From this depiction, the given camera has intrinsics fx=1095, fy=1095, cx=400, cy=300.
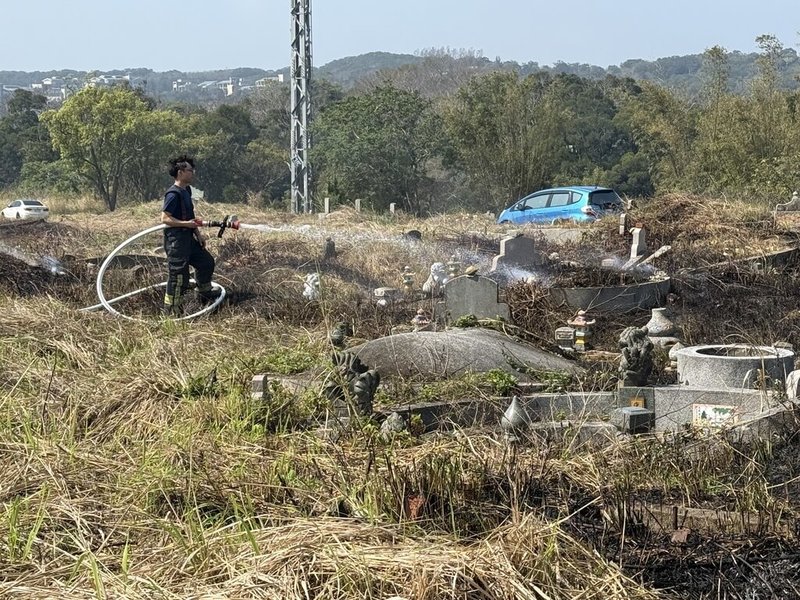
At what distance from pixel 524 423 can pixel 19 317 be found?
5334 mm

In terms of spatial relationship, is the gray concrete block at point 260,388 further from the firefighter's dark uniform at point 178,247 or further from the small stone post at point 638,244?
the small stone post at point 638,244

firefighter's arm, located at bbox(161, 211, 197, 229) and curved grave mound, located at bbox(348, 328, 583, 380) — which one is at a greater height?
firefighter's arm, located at bbox(161, 211, 197, 229)

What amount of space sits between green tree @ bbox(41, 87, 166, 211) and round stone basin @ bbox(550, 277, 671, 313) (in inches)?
1187

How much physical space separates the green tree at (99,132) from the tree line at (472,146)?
52 mm

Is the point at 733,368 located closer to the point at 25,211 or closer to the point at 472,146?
the point at 472,146

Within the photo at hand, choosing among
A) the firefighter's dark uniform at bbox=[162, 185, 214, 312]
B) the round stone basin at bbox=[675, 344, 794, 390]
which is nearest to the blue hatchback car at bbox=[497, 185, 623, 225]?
the firefighter's dark uniform at bbox=[162, 185, 214, 312]

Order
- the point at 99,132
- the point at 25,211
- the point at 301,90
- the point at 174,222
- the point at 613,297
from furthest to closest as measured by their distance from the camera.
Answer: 1. the point at 99,132
2. the point at 25,211
3. the point at 301,90
4. the point at 613,297
5. the point at 174,222

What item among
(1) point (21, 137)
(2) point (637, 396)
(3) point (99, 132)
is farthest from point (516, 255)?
(1) point (21, 137)

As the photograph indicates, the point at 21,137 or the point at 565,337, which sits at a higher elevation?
the point at 565,337

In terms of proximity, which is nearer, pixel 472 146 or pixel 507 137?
pixel 507 137

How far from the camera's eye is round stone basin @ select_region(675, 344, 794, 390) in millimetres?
7039

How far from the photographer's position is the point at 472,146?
111 feet

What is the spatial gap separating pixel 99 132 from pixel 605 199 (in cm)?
2283

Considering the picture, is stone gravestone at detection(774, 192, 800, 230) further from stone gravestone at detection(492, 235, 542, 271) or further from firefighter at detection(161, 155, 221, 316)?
firefighter at detection(161, 155, 221, 316)
